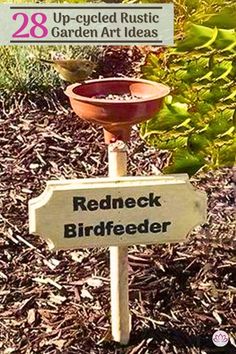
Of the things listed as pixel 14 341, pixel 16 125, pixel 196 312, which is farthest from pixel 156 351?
pixel 16 125

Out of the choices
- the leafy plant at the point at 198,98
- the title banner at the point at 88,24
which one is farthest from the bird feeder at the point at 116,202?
the leafy plant at the point at 198,98

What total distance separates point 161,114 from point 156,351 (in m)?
0.52

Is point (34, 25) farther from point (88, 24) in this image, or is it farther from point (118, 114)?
point (118, 114)

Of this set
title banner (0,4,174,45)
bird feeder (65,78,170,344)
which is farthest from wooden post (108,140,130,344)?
title banner (0,4,174,45)

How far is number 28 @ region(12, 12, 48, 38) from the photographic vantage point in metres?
1.66

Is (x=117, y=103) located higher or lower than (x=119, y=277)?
higher

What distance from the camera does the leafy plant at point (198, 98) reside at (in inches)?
72.0

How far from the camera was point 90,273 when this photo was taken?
1.98 meters

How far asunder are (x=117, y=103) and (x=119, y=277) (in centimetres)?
35

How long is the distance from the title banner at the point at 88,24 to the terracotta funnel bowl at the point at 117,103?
0.10 metres

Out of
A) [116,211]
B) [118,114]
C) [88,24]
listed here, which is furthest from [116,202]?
[88,24]

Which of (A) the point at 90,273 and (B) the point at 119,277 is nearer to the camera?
(B) the point at 119,277

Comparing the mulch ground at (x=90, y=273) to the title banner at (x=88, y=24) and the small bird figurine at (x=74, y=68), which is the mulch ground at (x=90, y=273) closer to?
the small bird figurine at (x=74, y=68)

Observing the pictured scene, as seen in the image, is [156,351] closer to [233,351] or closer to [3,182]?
[233,351]
